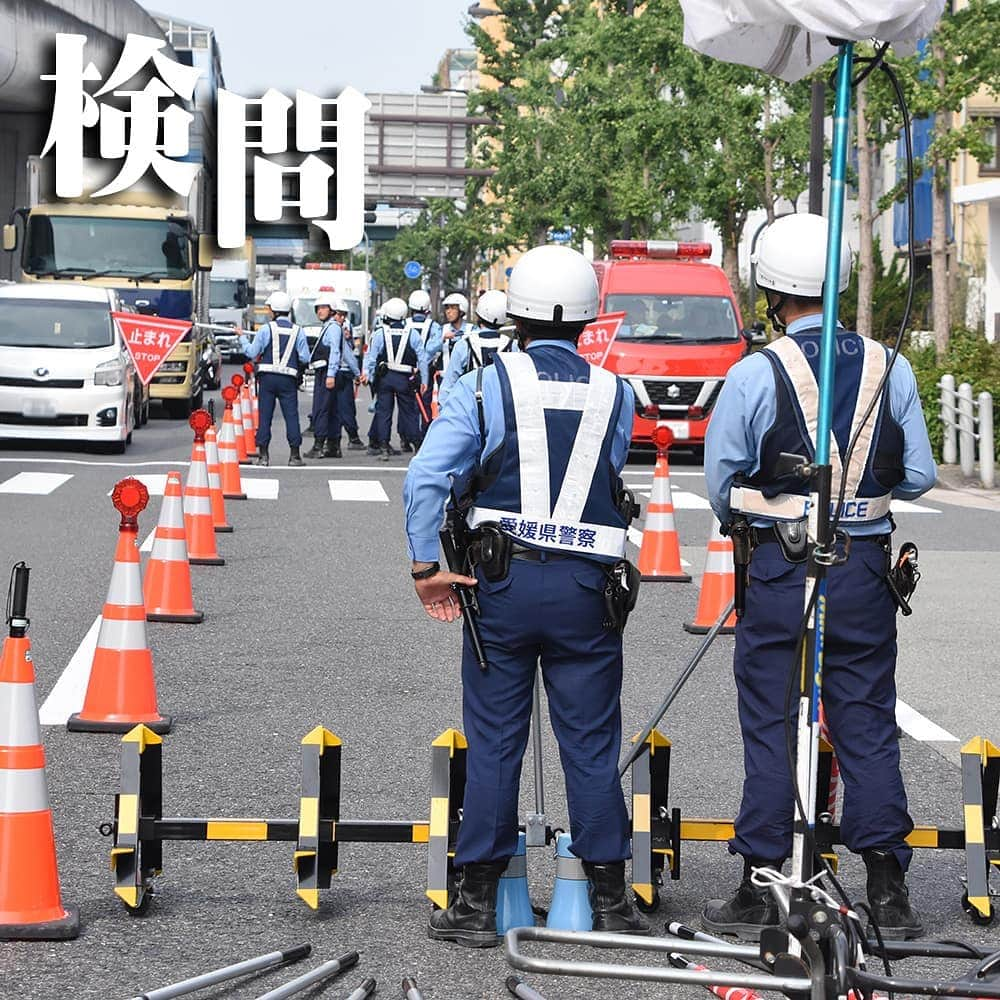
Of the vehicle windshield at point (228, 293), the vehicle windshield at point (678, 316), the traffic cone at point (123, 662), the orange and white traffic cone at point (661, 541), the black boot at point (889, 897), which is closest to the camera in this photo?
the black boot at point (889, 897)

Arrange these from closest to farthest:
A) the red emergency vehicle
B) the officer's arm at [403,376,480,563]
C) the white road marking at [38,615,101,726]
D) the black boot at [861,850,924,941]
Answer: the officer's arm at [403,376,480,563], the black boot at [861,850,924,941], the white road marking at [38,615,101,726], the red emergency vehicle

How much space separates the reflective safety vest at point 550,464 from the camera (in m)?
5.61

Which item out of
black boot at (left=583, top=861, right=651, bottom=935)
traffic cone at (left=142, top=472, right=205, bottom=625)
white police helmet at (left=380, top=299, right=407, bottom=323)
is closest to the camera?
black boot at (left=583, top=861, right=651, bottom=935)

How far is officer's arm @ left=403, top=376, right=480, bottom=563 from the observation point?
555cm

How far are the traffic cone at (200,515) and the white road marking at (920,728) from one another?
21.2ft

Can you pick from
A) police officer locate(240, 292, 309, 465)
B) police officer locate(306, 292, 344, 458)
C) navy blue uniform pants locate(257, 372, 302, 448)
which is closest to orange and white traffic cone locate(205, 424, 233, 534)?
navy blue uniform pants locate(257, 372, 302, 448)

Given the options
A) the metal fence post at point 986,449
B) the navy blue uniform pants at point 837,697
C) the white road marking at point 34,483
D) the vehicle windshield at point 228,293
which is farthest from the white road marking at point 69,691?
the vehicle windshield at point 228,293

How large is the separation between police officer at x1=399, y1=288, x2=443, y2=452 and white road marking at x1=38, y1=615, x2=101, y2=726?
16667 mm

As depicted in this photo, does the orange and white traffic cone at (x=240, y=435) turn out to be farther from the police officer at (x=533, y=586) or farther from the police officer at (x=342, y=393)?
the police officer at (x=533, y=586)

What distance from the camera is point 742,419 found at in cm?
580

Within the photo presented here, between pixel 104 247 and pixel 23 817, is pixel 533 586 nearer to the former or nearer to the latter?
pixel 23 817

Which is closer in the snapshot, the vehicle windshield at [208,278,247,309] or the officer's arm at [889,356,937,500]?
the officer's arm at [889,356,937,500]

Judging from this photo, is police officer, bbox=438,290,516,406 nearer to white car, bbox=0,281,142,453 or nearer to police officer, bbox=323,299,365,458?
police officer, bbox=323,299,365,458

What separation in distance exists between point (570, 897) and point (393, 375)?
21.5 meters
